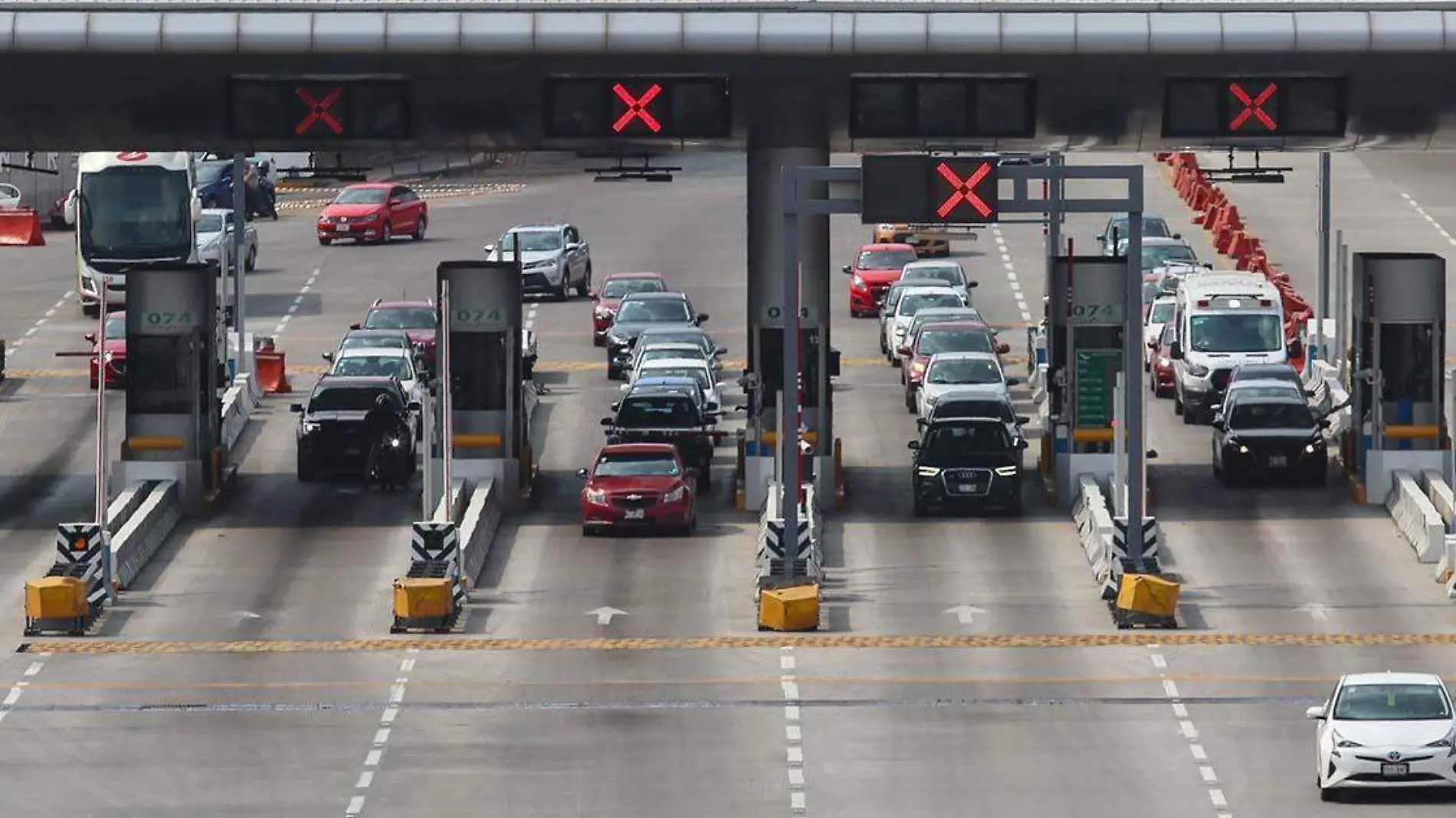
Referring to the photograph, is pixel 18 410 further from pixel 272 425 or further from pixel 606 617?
pixel 606 617

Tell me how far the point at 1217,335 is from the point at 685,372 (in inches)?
375

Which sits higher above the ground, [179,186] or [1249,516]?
[179,186]

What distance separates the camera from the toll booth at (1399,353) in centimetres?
5662

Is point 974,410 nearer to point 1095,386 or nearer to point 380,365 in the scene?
point 1095,386

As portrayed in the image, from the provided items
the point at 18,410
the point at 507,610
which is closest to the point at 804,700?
the point at 507,610

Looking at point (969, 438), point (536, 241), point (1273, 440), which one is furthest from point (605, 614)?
point (536, 241)

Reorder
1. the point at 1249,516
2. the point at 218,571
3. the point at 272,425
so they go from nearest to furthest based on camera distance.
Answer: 1. the point at 218,571
2. the point at 1249,516
3. the point at 272,425

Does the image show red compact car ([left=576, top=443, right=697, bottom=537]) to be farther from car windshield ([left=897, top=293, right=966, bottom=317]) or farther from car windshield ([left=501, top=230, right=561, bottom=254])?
car windshield ([left=501, top=230, right=561, bottom=254])

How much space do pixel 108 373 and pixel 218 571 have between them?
17.8 meters

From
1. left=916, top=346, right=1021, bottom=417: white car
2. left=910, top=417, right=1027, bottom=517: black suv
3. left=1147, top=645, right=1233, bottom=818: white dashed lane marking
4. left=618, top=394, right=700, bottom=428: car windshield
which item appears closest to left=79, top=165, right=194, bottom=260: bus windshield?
left=916, top=346, right=1021, bottom=417: white car

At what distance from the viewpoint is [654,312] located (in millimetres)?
70438

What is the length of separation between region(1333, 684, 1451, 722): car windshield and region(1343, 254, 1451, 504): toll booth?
797 inches

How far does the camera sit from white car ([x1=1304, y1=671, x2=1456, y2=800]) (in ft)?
116

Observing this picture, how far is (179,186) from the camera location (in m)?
77.4
